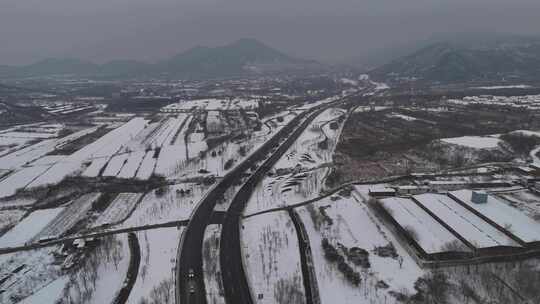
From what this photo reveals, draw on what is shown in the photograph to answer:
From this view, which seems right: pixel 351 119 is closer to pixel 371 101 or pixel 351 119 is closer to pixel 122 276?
pixel 371 101

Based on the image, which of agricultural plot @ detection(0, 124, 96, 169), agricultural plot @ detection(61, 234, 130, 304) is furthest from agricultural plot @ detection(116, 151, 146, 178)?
agricultural plot @ detection(61, 234, 130, 304)

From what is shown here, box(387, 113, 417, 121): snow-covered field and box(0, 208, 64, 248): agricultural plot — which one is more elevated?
box(387, 113, 417, 121): snow-covered field

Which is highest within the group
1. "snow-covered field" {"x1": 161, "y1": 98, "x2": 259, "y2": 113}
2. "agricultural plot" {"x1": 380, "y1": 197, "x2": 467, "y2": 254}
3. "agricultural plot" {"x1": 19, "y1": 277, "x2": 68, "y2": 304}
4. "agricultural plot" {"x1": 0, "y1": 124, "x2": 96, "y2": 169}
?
"snow-covered field" {"x1": 161, "y1": 98, "x2": 259, "y2": 113}

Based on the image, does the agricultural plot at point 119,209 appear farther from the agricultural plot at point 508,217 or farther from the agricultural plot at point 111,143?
the agricultural plot at point 508,217

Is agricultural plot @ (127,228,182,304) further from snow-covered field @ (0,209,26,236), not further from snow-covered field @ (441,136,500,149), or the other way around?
snow-covered field @ (441,136,500,149)

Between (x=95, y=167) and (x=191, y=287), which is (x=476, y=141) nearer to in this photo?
(x=191, y=287)

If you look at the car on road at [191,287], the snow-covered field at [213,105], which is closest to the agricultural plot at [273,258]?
the car on road at [191,287]

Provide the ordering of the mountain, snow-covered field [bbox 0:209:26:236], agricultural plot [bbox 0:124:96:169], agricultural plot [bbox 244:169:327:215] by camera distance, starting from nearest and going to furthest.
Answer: snow-covered field [bbox 0:209:26:236], agricultural plot [bbox 244:169:327:215], agricultural plot [bbox 0:124:96:169], the mountain

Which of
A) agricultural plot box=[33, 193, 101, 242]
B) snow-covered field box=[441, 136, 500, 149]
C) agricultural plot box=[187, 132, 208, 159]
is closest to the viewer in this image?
agricultural plot box=[33, 193, 101, 242]
